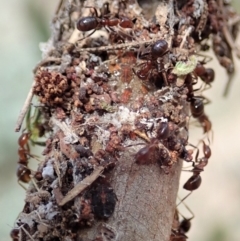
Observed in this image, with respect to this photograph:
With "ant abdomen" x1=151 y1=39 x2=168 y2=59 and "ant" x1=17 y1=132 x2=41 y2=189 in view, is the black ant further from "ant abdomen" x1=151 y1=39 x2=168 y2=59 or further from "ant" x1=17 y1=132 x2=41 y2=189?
"ant abdomen" x1=151 y1=39 x2=168 y2=59

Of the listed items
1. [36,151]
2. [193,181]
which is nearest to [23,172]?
[193,181]

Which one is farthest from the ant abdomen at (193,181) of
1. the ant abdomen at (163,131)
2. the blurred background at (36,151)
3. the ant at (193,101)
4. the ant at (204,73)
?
the blurred background at (36,151)

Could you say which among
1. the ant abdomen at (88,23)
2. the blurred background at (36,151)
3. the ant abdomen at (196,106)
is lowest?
the blurred background at (36,151)

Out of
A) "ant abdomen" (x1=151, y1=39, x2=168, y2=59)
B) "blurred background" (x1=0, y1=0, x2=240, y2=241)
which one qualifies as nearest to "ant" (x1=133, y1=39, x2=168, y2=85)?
"ant abdomen" (x1=151, y1=39, x2=168, y2=59)

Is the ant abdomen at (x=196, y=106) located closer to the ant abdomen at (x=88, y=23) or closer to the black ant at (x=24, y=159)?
the ant abdomen at (x=88, y=23)

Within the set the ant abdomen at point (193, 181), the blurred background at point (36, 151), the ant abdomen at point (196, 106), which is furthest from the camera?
the blurred background at point (36, 151)

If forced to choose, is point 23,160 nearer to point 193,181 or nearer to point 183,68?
point 193,181
